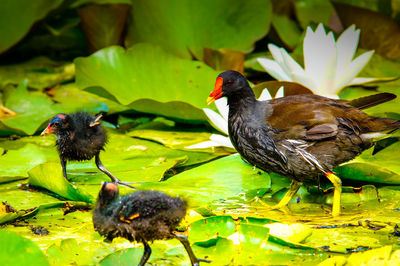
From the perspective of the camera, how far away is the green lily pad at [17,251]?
174 cm

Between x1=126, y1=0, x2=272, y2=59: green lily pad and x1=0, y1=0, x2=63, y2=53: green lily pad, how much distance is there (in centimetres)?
64

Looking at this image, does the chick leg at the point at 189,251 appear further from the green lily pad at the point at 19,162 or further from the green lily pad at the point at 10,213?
the green lily pad at the point at 19,162

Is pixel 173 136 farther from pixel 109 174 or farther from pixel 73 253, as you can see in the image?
pixel 73 253

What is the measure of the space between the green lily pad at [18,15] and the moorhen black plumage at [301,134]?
1.93 metres

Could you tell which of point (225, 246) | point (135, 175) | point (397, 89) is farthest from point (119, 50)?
point (225, 246)

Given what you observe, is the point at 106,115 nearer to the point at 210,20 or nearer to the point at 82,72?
the point at 82,72

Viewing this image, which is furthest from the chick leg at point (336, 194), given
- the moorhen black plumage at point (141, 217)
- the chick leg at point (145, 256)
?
the chick leg at point (145, 256)

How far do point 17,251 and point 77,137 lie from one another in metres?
1.12

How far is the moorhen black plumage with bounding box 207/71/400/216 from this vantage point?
2514 millimetres

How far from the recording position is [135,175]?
8.76ft

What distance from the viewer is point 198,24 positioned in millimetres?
4090

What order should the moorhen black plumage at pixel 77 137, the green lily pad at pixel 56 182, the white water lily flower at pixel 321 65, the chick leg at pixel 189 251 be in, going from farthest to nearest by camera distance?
the white water lily flower at pixel 321 65
the moorhen black plumage at pixel 77 137
the green lily pad at pixel 56 182
the chick leg at pixel 189 251

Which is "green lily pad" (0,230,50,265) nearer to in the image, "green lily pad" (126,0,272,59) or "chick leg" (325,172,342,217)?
"chick leg" (325,172,342,217)

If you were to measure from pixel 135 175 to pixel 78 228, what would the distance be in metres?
0.52
